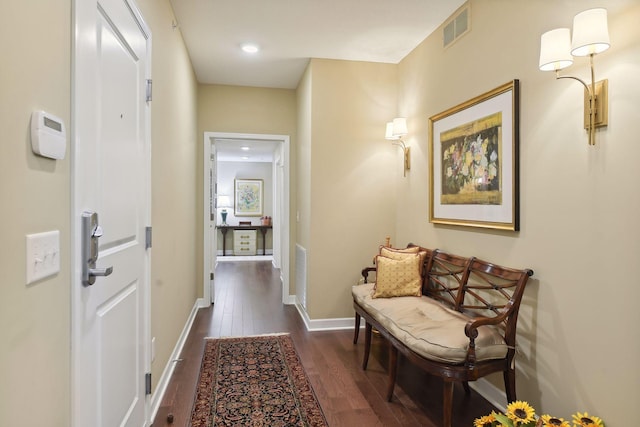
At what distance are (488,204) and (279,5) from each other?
2.08 m

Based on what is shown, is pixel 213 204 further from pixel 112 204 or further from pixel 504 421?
pixel 504 421

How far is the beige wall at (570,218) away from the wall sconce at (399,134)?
87 cm

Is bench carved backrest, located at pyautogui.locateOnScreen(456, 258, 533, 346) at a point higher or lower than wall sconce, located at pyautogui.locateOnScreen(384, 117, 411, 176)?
lower

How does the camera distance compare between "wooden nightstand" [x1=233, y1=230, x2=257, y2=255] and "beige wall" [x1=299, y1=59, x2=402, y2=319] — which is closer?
"beige wall" [x1=299, y1=59, x2=402, y2=319]

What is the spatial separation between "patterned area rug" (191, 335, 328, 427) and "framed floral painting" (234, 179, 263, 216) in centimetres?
630

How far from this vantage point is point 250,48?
3441mm

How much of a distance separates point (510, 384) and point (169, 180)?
2.53 meters

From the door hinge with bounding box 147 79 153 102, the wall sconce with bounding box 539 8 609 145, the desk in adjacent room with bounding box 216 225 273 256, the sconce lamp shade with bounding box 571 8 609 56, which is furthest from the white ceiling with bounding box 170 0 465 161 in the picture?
the desk in adjacent room with bounding box 216 225 273 256

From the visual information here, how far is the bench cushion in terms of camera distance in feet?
6.26

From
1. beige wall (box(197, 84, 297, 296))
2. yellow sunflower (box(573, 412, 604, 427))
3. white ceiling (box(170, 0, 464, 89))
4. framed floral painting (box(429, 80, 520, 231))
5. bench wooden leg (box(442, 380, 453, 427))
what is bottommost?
bench wooden leg (box(442, 380, 453, 427))

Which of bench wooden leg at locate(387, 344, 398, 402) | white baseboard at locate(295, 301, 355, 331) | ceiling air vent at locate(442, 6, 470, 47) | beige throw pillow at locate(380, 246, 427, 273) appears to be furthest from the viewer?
white baseboard at locate(295, 301, 355, 331)

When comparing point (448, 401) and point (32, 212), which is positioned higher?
point (32, 212)

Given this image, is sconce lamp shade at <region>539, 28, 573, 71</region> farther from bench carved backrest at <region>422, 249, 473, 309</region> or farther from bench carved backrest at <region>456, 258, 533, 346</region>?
bench carved backrest at <region>422, 249, 473, 309</region>

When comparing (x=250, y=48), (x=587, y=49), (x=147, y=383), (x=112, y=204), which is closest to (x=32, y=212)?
(x=112, y=204)
